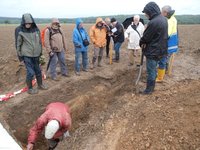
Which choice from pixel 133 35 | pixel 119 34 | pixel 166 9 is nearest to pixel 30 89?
pixel 133 35

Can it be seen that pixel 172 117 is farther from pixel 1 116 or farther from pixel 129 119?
pixel 1 116

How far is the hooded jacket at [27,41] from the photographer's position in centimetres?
703

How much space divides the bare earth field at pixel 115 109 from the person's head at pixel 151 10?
2.01 metres

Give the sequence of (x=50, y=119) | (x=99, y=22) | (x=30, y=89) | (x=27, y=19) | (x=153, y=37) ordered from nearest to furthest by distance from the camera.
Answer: (x=50, y=119), (x=153, y=37), (x=27, y=19), (x=30, y=89), (x=99, y=22)

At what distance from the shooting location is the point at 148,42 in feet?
21.4

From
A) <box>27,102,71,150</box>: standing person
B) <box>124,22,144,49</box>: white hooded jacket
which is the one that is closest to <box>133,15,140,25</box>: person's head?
<box>124,22,144,49</box>: white hooded jacket

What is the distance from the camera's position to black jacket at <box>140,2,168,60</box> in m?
6.26

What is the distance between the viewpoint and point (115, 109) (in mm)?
6320

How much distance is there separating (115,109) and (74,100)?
129cm

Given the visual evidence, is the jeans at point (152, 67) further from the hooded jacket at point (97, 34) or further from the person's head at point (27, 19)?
the person's head at point (27, 19)

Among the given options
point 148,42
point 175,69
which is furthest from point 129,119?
point 175,69

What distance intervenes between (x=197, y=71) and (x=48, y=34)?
509 centimetres

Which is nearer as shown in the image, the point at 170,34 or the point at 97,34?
the point at 170,34

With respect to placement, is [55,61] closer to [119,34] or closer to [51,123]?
[119,34]
